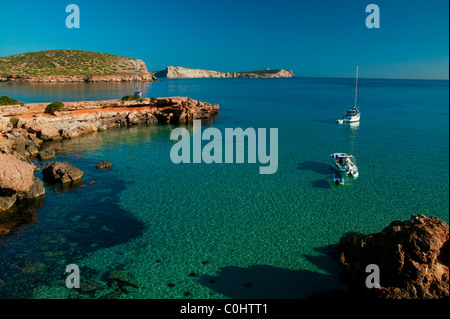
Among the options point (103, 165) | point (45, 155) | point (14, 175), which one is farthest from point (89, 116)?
point (14, 175)

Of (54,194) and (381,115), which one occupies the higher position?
(381,115)

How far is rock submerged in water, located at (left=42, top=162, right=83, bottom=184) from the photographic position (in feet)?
78.5

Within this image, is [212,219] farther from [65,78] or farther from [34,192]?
[65,78]

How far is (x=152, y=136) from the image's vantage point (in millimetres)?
42938

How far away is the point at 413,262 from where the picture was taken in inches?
424

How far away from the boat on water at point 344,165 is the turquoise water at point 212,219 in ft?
2.93

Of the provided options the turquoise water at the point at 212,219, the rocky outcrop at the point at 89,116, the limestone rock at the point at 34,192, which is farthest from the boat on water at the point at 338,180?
the rocky outcrop at the point at 89,116

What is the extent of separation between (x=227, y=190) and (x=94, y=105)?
118 feet

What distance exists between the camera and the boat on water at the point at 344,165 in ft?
85.7

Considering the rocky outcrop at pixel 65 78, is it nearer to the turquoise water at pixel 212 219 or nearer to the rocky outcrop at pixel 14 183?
the turquoise water at pixel 212 219

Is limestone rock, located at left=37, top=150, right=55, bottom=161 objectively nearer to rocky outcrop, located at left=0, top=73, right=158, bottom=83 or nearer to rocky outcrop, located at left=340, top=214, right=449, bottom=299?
rocky outcrop, located at left=340, top=214, right=449, bottom=299
